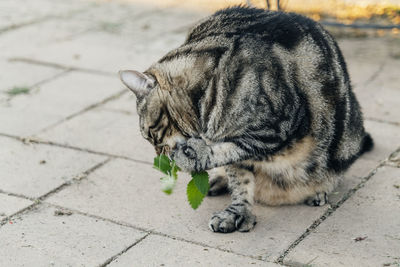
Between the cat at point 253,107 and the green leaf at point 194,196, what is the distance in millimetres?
137

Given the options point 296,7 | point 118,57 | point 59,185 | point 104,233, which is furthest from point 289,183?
point 296,7

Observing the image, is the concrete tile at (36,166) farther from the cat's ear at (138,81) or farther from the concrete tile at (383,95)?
the concrete tile at (383,95)

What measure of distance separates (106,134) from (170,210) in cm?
124

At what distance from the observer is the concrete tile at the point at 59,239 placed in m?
3.41

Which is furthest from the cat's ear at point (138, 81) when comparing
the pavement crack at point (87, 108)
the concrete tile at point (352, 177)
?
the pavement crack at point (87, 108)

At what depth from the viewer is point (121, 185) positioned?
4250mm

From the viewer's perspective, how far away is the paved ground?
3465 millimetres

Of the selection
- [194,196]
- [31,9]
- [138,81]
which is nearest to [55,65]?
[31,9]

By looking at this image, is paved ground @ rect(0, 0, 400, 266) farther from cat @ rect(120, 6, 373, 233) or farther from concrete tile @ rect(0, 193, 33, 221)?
cat @ rect(120, 6, 373, 233)

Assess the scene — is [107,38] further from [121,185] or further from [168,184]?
[168,184]

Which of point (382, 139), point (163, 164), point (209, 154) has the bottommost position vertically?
point (382, 139)

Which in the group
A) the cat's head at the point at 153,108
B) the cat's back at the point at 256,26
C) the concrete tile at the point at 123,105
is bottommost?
the concrete tile at the point at 123,105

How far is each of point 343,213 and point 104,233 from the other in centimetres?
137

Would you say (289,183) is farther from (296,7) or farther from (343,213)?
(296,7)
